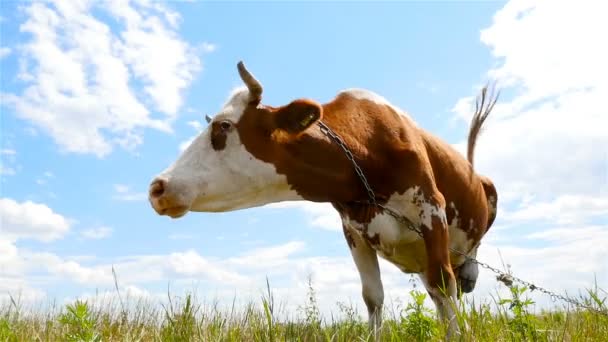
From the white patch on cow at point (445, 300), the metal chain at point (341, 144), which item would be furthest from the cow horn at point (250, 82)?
the white patch on cow at point (445, 300)

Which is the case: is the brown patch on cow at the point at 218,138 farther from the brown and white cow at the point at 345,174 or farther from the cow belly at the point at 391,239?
the cow belly at the point at 391,239

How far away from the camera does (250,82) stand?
218 inches

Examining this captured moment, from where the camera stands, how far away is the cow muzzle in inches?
206

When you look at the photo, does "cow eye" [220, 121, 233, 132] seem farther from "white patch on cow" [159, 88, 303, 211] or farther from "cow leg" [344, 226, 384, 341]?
"cow leg" [344, 226, 384, 341]

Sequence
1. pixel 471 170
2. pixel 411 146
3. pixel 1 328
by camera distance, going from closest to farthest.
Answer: pixel 1 328, pixel 411 146, pixel 471 170

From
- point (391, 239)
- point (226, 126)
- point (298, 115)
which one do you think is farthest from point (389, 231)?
point (226, 126)

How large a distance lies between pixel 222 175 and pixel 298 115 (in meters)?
0.85

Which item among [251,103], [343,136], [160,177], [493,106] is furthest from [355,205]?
[493,106]

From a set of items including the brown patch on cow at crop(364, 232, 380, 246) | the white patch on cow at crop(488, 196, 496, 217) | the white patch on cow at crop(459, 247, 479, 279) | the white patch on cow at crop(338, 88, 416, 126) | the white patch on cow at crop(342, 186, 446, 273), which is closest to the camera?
the white patch on cow at crop(342, 186, 446, 273)

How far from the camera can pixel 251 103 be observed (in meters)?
5.61

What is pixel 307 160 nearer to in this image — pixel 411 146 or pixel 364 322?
pixel 411 146

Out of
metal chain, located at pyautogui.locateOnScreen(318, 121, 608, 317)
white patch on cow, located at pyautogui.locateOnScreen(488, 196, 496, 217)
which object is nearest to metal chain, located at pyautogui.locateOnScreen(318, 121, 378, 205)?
metal chain, located at pyautogui.locateOnScreen(318, 121, 608, 317)

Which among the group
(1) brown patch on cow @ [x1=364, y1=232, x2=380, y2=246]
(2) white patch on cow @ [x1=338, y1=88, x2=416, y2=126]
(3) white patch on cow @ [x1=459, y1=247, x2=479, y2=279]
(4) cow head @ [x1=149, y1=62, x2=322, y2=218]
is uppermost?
(2) white patch on cow @ [x1=338, y1=88, x2=416, y2=126]

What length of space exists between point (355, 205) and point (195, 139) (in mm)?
1737
